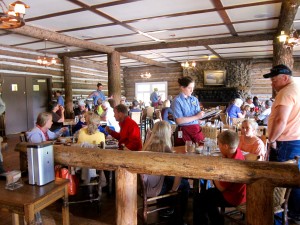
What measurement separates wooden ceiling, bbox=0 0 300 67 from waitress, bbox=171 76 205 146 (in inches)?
70.9

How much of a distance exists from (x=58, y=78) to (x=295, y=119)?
9.88 m

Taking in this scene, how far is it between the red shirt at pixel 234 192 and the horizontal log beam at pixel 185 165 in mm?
518

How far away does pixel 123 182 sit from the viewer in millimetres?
2076

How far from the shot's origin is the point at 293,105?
2.49m

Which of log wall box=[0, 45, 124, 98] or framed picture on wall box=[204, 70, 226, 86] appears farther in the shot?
framed picture on wall box=[204, 70, 226, 86]

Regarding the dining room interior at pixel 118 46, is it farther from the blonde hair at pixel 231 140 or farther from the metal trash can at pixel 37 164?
the blonde hair at pixel 231 140

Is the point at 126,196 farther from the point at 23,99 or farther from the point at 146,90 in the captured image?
the point at 146,90

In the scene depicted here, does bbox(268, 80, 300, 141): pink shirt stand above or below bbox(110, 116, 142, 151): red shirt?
above

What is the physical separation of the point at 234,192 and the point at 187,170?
71cm

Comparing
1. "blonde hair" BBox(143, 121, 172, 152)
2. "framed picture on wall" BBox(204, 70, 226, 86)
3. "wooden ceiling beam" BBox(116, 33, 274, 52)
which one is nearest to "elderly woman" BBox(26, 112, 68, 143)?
"blonde hair" BBox(143, 121, 172, 152)

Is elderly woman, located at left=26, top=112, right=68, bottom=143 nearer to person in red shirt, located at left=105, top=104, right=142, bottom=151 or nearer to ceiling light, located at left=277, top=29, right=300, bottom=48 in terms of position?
person in red shirt, located at left=105, top=104, right=142, bottom=151

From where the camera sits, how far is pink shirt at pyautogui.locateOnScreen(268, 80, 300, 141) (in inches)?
97.5

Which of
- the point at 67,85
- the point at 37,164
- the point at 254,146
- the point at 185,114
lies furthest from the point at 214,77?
the point at 37,164

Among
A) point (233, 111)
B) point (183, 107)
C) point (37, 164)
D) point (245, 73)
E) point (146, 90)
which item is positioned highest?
point (245, 73)
